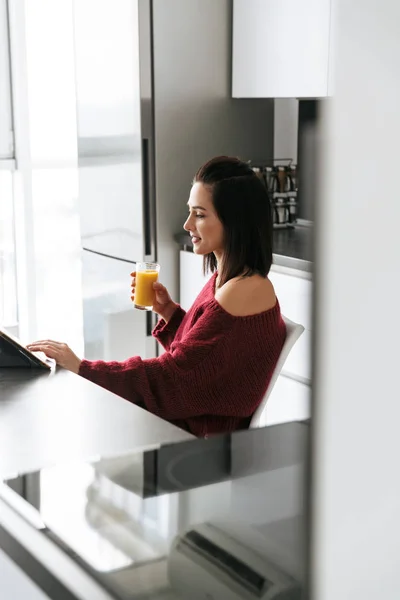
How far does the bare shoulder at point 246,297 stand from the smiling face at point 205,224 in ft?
0.48

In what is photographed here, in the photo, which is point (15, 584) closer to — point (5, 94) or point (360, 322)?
point (360, 322)

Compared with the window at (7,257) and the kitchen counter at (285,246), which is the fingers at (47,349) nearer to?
the kitchen counter at (285,246)

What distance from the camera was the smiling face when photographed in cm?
194

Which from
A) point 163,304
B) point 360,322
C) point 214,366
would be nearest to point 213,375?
point 214,366

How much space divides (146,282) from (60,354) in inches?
16.9

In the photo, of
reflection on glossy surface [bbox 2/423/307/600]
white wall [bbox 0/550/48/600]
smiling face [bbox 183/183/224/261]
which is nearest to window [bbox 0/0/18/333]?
smiling face [bbox 183/183/224/261]

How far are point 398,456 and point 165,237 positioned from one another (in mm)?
3158

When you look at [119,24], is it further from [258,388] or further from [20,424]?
[20,424]

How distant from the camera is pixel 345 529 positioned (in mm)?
248

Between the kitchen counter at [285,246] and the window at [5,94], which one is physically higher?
the window at [5,94]

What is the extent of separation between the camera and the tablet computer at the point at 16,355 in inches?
68.9

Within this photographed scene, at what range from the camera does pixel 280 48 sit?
315 cm

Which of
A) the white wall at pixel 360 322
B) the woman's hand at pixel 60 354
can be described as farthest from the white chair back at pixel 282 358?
the white wall at pixel 360 322

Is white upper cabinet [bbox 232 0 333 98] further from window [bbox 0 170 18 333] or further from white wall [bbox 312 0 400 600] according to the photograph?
white wall [bbox 312 0 400 600]
